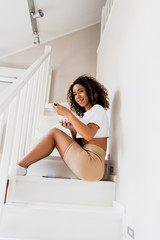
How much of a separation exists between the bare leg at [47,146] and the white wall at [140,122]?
372 millimetres

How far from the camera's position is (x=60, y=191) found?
1317mm

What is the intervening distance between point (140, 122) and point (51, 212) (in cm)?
66

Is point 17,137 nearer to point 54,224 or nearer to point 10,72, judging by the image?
point 54,224

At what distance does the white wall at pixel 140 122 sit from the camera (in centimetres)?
91

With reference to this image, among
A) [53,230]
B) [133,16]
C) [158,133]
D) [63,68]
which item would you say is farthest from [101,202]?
[63,68]

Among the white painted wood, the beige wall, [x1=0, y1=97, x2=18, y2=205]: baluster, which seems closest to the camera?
[x1=0, y1=97, x2=18, y2=205]: baluster

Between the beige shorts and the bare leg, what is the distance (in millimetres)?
51

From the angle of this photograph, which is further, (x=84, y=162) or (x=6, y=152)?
(x=84, y=162)

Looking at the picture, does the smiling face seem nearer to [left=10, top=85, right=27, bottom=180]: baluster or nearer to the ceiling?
[left=10, top=85, right=27, bottom=180]: baluster

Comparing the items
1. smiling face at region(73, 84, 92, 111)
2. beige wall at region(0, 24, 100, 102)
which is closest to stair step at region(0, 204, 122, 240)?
smiling face at region(73, 84, 92, 111)

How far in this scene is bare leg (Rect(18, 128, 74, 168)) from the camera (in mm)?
1369

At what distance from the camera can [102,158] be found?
139 cm

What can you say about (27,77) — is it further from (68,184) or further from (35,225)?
(35,225)

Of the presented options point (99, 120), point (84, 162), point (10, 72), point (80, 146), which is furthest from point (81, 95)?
point (10, 72)
